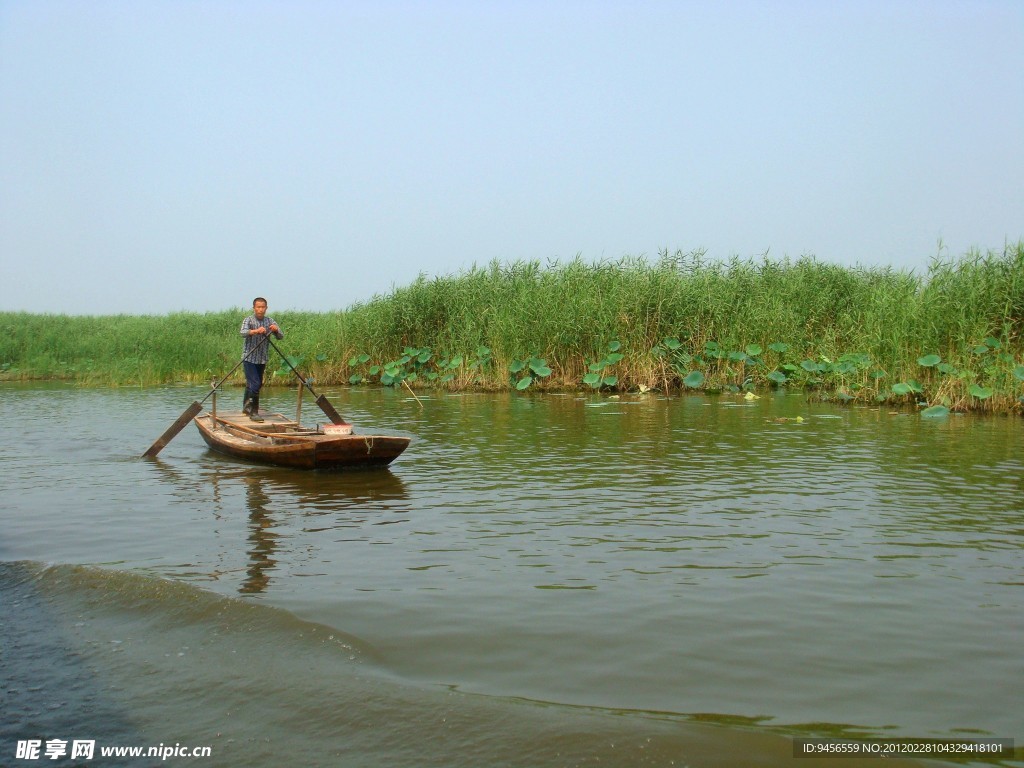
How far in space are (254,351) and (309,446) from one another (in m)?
2.94

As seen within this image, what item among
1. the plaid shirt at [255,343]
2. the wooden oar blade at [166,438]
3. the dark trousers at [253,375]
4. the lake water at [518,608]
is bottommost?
the lake water at [518,608]

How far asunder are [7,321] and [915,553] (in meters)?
Answer: 29.4

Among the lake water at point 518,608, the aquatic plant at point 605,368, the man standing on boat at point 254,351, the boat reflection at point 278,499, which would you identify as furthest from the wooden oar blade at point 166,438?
the aquatic plant at point 605,368

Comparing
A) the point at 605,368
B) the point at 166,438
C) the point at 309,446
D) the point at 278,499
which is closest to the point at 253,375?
the point at 166,438

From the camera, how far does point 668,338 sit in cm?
1681

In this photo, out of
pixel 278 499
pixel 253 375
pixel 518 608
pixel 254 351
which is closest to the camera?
pixel 518 608

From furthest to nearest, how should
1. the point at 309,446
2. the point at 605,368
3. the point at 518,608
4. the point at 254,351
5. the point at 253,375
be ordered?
the point at 605,368 → the point at 253,375 → the point at 254,351 → the point at 309,446 → the point at 518,608

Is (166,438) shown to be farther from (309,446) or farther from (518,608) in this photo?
(518,608)

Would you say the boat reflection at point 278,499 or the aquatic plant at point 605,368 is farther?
the aquatic plant at point 605,368

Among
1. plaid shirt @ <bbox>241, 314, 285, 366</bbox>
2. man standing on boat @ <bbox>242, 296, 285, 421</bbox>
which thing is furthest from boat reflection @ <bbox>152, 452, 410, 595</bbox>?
plaid shirt @ <bbox>241, 314, 285, 366</bbox>

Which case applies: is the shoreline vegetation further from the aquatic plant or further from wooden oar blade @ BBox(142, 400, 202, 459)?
wooden oar blade @ BBox(142, 400, 202, 459)

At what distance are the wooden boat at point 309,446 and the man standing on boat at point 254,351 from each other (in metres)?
1.04

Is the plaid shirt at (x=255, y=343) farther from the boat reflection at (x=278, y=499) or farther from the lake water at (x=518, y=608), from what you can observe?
the lake water at (x=518, y=608)

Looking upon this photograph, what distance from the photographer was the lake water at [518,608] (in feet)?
10.8
